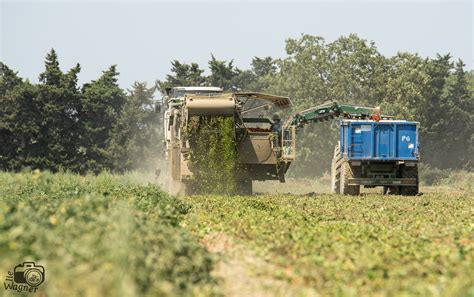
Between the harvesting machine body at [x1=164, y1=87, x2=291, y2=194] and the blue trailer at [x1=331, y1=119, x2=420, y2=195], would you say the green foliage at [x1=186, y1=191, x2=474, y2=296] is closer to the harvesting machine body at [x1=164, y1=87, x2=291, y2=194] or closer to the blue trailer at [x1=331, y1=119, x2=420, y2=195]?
the harvesting machine body at [x1=164, y1=87, x2=291, y2=194]


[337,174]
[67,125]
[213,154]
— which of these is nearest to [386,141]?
[337,174]

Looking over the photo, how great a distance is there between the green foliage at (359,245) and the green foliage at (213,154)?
5.53 meters

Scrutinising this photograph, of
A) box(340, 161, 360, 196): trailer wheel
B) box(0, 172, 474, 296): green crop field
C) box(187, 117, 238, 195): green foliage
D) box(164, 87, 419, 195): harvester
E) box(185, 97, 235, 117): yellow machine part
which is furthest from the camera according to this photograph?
box(340, 161, 360, 196): trailer wheel

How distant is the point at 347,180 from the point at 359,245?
52.2 ft

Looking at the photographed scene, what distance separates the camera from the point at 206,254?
32.7ft

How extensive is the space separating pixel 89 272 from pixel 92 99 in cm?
4713

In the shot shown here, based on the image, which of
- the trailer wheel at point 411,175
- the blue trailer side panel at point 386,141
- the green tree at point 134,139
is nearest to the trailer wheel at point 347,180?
the blue trailer side panel at point 386,141

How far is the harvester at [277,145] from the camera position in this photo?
2458 centimetres

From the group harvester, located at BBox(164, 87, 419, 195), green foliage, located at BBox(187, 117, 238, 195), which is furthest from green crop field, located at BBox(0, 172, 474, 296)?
harvester, located at BBox(164, 87, 419, 195)

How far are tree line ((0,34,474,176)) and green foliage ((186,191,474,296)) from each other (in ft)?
107

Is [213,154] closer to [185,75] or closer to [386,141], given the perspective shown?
[386,141]

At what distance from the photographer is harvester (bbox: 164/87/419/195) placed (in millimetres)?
24578

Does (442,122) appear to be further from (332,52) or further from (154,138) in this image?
(154,138)

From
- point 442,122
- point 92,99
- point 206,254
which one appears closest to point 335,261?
point 206,254
